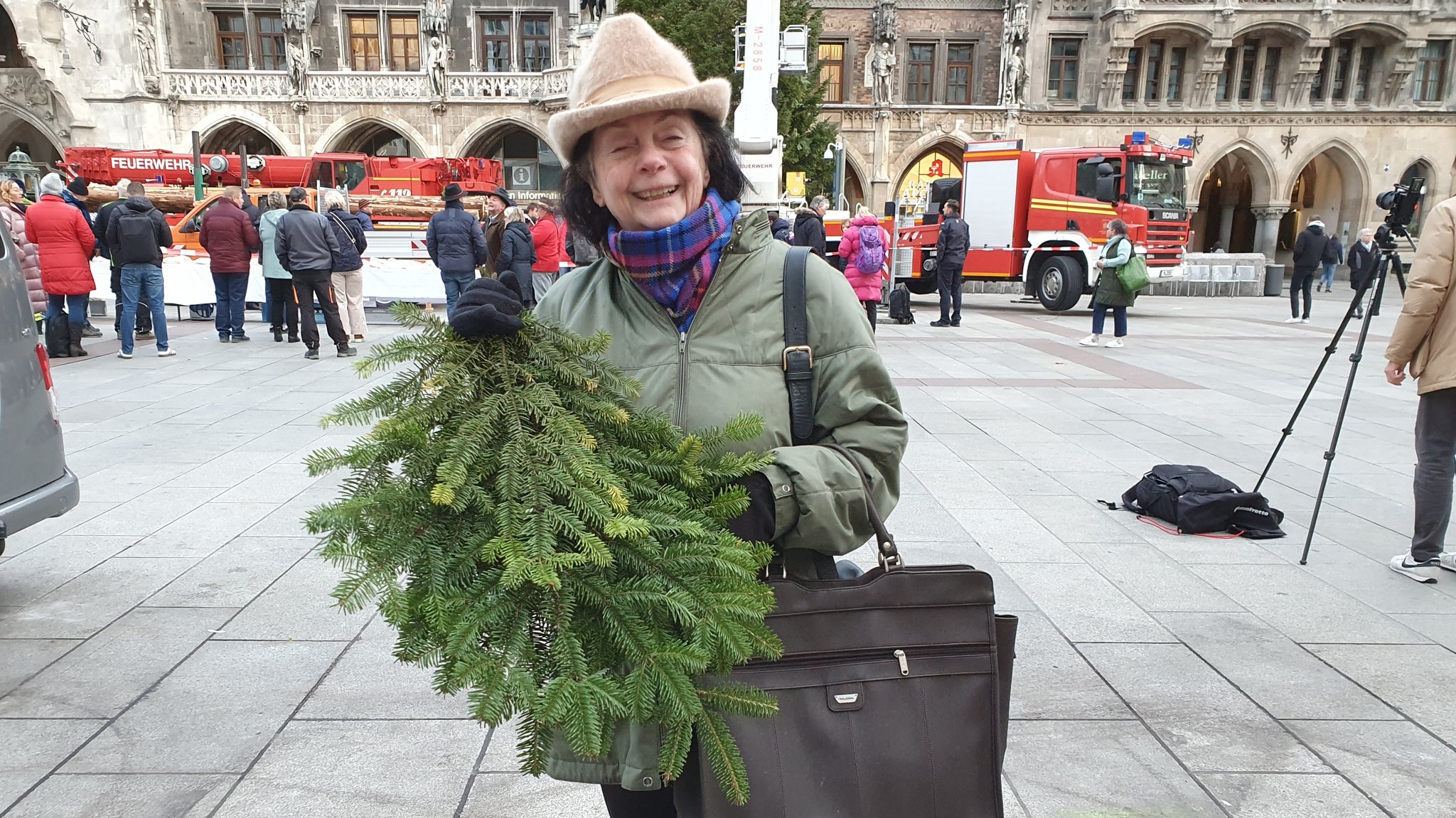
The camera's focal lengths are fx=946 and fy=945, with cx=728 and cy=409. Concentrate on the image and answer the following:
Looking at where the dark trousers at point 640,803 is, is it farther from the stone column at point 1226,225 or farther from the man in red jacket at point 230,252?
the stone column at point 1226,225

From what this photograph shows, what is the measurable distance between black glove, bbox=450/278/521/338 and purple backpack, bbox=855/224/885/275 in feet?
38.7

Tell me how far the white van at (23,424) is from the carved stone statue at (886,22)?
32149mm

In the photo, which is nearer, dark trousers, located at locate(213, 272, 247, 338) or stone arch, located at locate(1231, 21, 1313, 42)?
Answer: dark trousers, located at locate(213, 272, 247, 338)

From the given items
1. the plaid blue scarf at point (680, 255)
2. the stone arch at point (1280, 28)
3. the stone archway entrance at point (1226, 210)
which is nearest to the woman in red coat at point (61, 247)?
the plaid blue scarf at point (680, 255)

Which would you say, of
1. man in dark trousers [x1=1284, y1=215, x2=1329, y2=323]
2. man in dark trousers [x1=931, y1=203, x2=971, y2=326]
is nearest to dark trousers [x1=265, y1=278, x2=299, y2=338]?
man in dark trousers [x1=931, y1=203, x2=971, y2=326]

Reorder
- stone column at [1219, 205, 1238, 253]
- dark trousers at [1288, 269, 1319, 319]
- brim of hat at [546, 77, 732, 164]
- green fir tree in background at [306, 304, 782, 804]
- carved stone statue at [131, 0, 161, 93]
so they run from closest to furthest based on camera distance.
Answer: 1. green fir tree in background at [306, 304, 782, 804]
2. brim of hat at [546, 77, 732, 164]
3. dark trousers at [1288, 269, 1319, 319]
4. carved stone statue at [131, 0, 161, 93]
5. stone column at [1219, 205, 1238, 253]

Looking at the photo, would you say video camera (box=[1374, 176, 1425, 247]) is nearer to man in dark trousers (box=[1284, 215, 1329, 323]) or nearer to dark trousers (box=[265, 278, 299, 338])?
dark trousers (box=[265, 278, 299, 338])

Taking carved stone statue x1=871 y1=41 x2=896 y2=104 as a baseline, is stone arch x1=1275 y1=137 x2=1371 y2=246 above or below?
below

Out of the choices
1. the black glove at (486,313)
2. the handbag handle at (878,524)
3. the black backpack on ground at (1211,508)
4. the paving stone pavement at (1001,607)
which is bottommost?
the paving stone pavement at (1001,607)

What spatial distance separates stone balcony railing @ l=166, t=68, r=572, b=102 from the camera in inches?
1204

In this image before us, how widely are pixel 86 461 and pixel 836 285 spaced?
626cm

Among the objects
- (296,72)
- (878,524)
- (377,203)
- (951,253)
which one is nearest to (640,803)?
(878,524)

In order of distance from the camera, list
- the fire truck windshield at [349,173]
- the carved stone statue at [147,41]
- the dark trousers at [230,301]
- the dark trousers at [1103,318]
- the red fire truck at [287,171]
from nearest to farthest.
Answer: the dark trousers at [230,301], the dark trousers at [1103,318], the red fire truck at [287,171], the fire truck windshield at [349,173], the carved stone statue at [147,41]

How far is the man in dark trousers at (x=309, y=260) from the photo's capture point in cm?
1056
